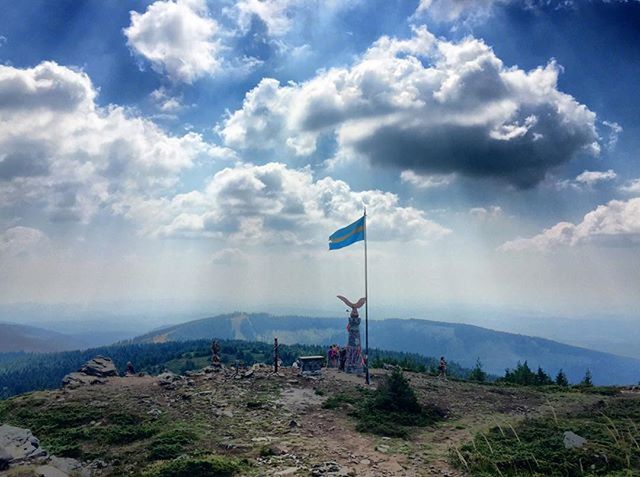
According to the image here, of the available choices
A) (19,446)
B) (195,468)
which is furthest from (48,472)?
(195,468)

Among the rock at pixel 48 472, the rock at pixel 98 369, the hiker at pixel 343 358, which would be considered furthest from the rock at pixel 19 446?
the hiker at pixel 343 358

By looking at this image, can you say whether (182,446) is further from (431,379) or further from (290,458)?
(431,379)

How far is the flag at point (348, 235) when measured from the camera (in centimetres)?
3166

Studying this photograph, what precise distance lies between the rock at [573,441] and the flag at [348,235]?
18.5 metres

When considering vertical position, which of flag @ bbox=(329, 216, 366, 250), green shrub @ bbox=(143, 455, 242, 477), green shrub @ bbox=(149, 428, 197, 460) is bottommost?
green shrub @ bbox=(149, 428, 197, 460)

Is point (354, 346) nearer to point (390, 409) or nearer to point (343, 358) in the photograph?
point (343, 358)

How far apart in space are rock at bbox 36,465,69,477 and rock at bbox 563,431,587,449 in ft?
58.4

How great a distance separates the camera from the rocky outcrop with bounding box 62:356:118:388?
27781 millimetres

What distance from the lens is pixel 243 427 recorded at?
19.3 m

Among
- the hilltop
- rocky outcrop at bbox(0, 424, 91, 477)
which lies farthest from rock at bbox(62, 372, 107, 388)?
rocky outcrop at bbox(0, 424, 91, 477)

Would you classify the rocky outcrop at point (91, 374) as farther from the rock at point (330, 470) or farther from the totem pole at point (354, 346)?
the rock at point (330, 470)

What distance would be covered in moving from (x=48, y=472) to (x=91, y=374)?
20.4 meters

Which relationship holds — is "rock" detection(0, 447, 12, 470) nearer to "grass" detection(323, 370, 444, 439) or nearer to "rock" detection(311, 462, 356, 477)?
"rock" detection(311, 462, 356, 477)

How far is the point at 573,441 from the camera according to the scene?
15.7m
